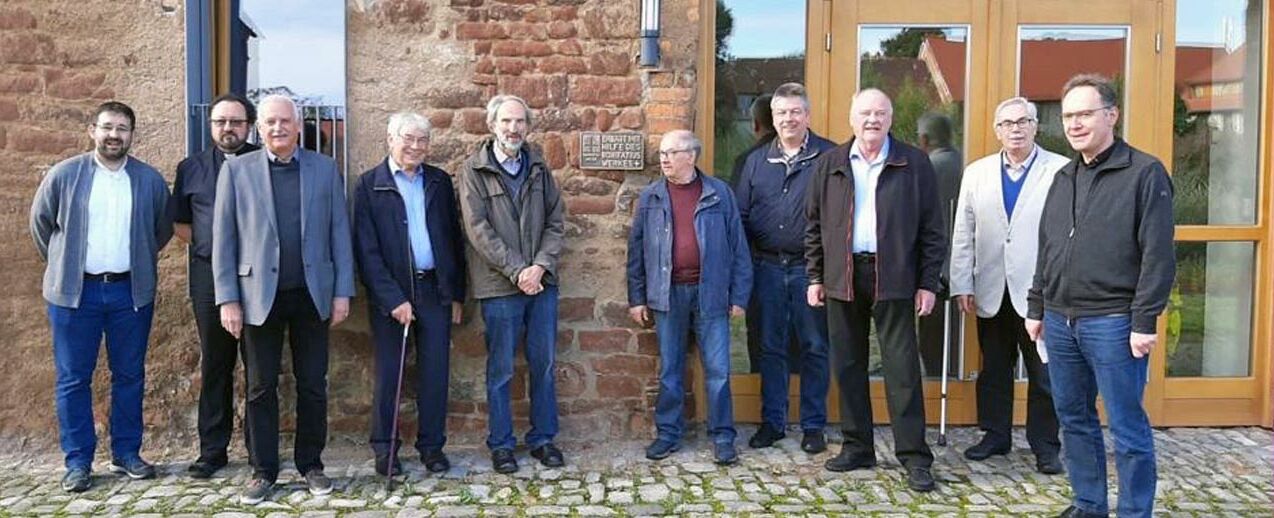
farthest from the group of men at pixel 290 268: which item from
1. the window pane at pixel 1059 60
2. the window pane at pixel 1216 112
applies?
the window pane at pixel 1216 112

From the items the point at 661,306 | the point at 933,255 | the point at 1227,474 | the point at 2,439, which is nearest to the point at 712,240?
the point at 661,306

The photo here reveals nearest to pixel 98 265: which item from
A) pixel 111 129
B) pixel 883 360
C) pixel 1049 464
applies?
pixel 111 129

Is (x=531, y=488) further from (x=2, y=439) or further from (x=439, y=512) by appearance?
(x=2, y=439)

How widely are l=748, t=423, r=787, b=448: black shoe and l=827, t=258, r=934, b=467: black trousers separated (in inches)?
21.0

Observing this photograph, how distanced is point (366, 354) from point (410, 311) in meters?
0.74

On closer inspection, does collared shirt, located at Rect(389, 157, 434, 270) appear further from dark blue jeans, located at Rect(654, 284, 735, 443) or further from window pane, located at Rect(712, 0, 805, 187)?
window pane, located at Rect(712, 0, 805, 187)

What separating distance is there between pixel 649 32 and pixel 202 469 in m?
2.93

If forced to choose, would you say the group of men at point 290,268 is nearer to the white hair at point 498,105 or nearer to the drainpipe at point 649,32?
the white hair at point 498,105

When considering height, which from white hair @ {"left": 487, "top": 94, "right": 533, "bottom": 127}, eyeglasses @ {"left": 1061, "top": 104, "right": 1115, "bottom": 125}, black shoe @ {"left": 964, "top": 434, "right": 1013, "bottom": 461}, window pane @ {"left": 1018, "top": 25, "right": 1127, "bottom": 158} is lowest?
black shoe @ {"left": 964, "top": 434, "right": 1013, "bottom": 461}

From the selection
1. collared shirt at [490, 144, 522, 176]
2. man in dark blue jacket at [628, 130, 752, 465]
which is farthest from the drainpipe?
collared shirt at [490, 144, 522, 176]

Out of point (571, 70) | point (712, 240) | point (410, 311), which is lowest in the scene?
point (410, 311)

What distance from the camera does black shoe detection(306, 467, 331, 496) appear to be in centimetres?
462

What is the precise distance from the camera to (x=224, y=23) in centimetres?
538

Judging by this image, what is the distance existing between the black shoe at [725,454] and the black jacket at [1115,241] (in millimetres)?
1744
